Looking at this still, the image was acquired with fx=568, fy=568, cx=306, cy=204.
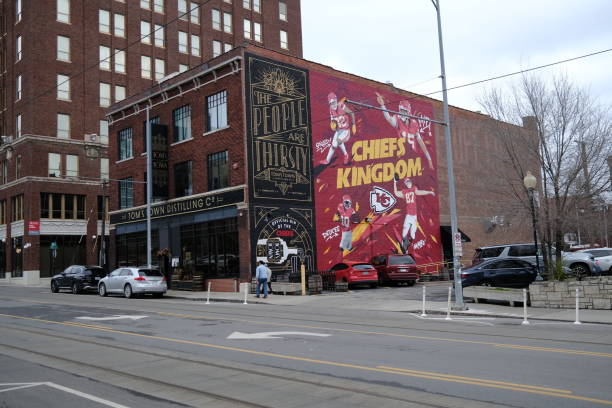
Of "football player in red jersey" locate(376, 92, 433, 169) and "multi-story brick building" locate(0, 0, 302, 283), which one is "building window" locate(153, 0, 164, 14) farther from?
"football player in red jersey" locate(376, 92, 433, 169)

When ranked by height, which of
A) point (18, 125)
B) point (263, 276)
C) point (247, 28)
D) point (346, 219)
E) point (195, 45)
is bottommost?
point (263, 276)

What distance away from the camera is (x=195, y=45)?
58031 millimetres

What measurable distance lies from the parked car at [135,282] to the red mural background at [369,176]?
344 inches

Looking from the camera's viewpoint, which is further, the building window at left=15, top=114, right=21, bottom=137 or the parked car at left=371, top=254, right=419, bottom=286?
the building window at left=15, top=114, right=21, bottom=137

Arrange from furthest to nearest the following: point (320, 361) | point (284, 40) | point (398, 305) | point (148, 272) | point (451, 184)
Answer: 1. point (284, 40)
2. point (148, 272)
3. point (398, 305)
4. point (451, 184)
5. point (320, 361)

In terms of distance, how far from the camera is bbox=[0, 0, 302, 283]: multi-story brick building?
48.1 meters

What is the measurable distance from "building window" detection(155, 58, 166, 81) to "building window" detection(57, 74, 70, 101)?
8.56 metres

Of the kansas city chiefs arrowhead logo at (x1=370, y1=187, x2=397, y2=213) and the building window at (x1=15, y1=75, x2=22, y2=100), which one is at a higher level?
the building window at (x1=15, y1=75, x2=22, y2=100)

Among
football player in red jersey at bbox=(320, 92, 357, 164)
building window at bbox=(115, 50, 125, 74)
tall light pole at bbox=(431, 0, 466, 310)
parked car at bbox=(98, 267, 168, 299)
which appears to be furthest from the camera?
building window at bbox=(115, 50, 125, 74)

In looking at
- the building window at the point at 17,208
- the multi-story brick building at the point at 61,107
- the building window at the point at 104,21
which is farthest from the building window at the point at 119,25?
the building window at the point at 17,208

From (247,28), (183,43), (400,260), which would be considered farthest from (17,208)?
(400,260)

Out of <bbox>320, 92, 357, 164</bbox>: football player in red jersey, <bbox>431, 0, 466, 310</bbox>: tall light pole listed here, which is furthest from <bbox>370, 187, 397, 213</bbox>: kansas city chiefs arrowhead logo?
<bbox>431, 0, 466, 310</bbox>: tall light pole

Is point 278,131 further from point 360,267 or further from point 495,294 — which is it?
point 495,294

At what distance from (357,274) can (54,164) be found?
3283cm
